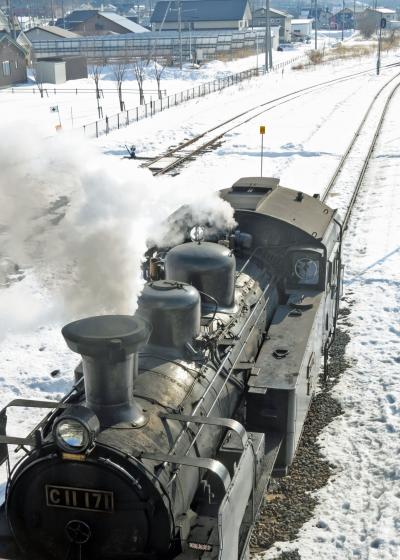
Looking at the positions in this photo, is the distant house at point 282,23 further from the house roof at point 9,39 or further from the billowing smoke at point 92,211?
the billowing smoke at point 92,211

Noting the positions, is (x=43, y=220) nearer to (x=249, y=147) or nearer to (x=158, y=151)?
(x=158, y=151)

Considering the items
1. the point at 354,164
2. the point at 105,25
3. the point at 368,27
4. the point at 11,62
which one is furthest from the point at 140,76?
the point at 368,27

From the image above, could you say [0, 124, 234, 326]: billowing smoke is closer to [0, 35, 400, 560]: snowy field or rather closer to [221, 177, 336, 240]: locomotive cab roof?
[0, 35, 400, 560]: snowy field

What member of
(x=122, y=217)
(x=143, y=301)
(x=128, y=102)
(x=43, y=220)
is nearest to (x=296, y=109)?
(x=128, y=102)

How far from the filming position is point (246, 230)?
1029 centimetres

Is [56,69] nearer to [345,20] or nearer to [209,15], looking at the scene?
[209,15]

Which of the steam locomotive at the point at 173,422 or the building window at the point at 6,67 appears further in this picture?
the building window at the point at 6,67

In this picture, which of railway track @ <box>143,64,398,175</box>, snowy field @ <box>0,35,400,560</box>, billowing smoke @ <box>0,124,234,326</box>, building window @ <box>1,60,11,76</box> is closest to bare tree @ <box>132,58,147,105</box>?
railway track @ <box>143,64,398,175</box>

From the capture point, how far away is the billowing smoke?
828 cm

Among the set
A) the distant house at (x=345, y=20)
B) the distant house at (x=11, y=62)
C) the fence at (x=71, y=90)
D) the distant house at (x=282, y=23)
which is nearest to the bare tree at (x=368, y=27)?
the distant house at (x=282, y=23)

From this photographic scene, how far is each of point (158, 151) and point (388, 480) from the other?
21639 millimetres

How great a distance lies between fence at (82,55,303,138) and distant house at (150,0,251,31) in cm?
3880

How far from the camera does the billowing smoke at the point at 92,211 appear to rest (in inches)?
326

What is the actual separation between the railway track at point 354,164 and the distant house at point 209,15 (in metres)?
61.0
